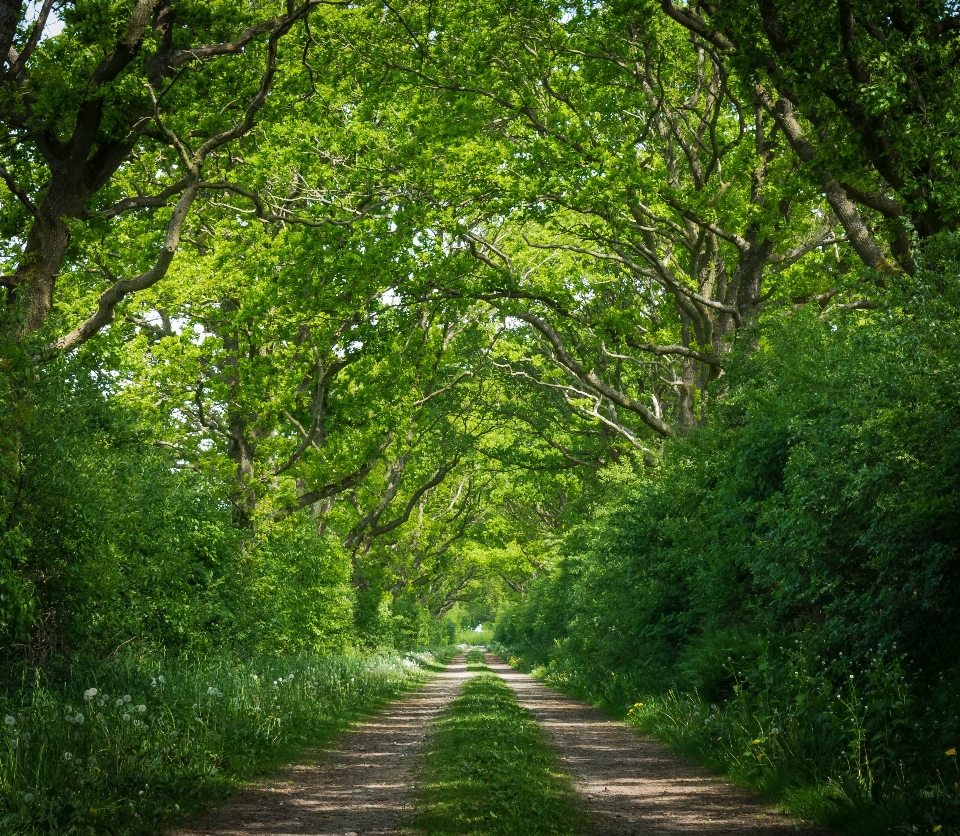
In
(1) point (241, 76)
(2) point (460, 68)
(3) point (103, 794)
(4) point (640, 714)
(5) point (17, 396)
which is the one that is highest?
(2) point (460, 68)

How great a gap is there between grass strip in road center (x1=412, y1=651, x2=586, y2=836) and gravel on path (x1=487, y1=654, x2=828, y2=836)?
0.28 m

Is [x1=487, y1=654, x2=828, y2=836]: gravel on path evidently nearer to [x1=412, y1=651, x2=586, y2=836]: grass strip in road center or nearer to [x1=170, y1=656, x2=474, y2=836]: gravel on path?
[x1=412, y1=651, x2=586, y2=836]: grass strip in road center

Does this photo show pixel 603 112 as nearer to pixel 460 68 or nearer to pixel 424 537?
pixel 460 68

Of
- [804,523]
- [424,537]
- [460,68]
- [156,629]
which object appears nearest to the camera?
[804,523]

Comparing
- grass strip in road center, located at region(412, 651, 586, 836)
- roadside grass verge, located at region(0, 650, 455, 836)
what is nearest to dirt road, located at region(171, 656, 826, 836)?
grass strip in road center, located at region(412, 651, 586, 836)

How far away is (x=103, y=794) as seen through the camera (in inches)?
295

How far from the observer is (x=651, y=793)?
31.8ft

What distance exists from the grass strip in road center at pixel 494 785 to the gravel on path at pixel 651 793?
0.92ft

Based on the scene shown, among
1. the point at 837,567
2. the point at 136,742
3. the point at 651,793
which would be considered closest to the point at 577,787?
the point at 651,793

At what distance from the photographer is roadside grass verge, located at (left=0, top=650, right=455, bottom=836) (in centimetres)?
693

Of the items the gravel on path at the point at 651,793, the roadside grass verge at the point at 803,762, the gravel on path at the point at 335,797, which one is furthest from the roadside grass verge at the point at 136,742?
the roadside grass verge at the point at 803,762

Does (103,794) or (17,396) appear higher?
(17,396)

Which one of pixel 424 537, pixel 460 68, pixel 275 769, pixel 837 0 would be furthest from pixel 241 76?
pixel 424 537

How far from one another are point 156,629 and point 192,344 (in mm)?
10625
